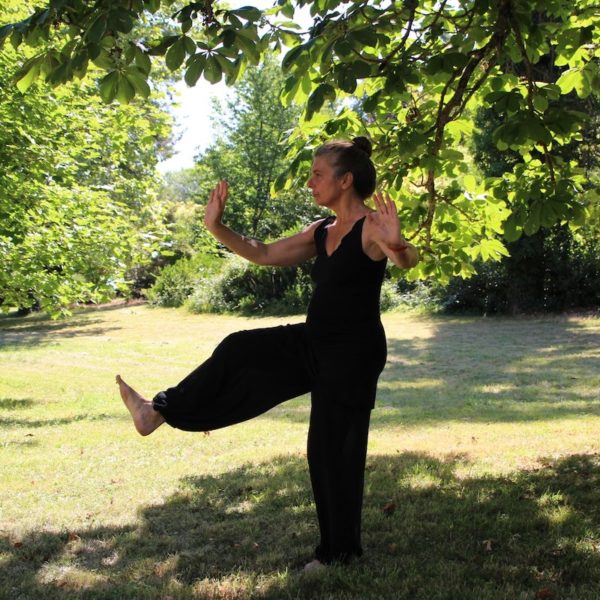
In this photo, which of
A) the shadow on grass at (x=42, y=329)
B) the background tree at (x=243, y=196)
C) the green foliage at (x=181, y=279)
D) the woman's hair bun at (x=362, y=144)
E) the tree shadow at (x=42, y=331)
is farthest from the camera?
the green foliage at (x=181, y=279)

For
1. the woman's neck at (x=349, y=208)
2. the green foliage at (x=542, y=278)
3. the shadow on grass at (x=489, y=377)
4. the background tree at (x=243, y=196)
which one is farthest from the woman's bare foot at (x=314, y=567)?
the background tree at (x=243, y=196)

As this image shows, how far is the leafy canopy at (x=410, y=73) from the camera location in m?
3.93

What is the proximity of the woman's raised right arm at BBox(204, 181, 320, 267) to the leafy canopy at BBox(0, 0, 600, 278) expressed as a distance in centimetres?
67

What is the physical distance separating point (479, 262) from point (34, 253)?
15479mm

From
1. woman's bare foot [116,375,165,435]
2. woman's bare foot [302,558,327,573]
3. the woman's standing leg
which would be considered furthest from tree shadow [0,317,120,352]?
the woman's standing leg

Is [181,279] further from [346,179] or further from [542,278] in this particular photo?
[346,179]

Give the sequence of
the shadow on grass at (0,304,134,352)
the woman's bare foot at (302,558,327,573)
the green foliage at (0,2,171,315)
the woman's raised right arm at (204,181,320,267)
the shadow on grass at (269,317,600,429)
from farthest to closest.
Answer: the shadow on grass at (0,304,134,352) < the green foliage at (0,2,171,315) < the shadow on grass at (269,317,600,429) < the woman's raised right arm at (204,181,320,267) < the woman's bare foot at (302,558,327,573)

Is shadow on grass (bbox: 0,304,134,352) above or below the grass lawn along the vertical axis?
below

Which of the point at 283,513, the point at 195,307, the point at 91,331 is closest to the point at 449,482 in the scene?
the point at 283,513

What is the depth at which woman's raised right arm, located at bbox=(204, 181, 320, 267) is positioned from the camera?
406cm

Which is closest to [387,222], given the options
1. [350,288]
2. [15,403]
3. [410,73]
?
[350,288]

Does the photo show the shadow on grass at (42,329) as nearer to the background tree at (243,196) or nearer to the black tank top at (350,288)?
the background tree at (243,196)

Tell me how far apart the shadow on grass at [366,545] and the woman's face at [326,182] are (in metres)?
A: 1.90

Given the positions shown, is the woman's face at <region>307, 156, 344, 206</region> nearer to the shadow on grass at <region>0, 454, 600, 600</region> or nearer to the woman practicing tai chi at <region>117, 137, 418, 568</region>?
the woman practicing tai chi at <region>117, 137, 418, 568</region>
